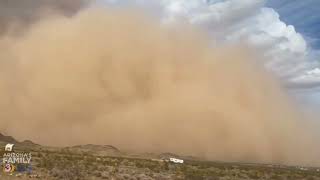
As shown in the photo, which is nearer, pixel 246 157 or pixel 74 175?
pixel 74 175

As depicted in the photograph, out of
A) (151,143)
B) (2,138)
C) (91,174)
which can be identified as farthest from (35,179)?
(151,143)

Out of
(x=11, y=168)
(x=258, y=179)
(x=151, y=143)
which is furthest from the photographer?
(x=151, y=143)

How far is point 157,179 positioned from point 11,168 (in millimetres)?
13390

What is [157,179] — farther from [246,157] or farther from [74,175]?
[246,157]

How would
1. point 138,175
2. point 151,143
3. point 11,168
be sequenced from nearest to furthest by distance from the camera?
point 11,168 < point 138,175 < point 151,143

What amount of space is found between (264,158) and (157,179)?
15426 centimetres

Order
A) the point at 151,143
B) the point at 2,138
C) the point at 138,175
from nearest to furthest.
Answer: the point at 138,175 < the point at 2,138 < the point at 151,143

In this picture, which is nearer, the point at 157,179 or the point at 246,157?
the point at 157,179

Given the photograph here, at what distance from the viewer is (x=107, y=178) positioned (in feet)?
131

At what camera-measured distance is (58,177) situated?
3622 cm

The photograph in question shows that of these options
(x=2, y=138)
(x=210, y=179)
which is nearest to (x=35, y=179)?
(x=210, y=179)

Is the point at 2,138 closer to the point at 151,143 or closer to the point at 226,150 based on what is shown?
the point at 151,143

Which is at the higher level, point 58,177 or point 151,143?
point 151,143

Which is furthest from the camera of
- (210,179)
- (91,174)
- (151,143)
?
(151,143)
